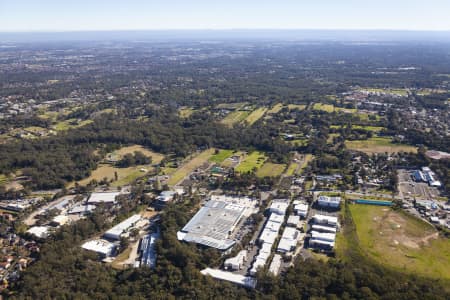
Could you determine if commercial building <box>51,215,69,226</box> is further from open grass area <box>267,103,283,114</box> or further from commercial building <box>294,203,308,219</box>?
open grass area <box>267,103,283,114</box>

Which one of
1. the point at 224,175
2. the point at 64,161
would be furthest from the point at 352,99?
the point at 64,161

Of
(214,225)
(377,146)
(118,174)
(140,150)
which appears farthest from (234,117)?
(214,225)

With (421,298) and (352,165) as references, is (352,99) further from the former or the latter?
(421,298)

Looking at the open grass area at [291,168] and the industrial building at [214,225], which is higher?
the open grass area at [291,168]

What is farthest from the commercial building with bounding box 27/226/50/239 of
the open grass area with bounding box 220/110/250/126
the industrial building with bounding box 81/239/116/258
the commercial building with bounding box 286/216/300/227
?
the open grass area with bounding box 220/110/250/126

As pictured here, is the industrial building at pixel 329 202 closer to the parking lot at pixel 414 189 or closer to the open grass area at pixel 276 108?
the parking lot at pixel 414 189

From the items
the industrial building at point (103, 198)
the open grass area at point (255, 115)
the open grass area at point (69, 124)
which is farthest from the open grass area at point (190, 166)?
the open grass area at point (69, 124)

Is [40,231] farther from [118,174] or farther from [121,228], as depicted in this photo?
[118,174]
